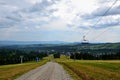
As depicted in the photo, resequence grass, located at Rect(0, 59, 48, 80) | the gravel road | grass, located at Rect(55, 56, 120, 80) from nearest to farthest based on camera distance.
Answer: grass, located at Rect(55, 56, 120, 80) < the gravel road < grass, located at Rect(0, 59, 48, 80)

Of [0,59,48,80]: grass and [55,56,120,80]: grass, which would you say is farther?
[0,59,48,80]: grass

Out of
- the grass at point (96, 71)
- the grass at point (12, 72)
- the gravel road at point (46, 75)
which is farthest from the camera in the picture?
the grass at point (12, 72)

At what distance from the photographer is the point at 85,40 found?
170 feet

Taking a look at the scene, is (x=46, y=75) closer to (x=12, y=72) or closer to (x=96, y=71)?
(x=96, y=71)

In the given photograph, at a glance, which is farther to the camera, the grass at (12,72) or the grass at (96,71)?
the grass at (12,72)

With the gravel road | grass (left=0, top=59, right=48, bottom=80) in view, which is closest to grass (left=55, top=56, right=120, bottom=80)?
the gravel road

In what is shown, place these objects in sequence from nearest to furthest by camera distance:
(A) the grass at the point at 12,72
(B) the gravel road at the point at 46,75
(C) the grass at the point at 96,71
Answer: (C) the grass at the point at 96,71 < (B) the gravel road at the point at 46,75 < (A) the grass at the point at 12,72

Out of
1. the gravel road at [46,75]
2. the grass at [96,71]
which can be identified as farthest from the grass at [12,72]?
the grass at [96,71]

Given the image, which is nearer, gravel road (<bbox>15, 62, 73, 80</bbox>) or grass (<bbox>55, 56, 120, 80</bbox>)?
grass (<bbox>55, 56, 120, 80</bbox>)

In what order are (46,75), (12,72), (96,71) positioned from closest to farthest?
(46,75)
(96,71)
(12,72)

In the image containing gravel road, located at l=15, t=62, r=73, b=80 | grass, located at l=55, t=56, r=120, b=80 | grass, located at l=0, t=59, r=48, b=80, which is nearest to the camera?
grass, located at l=55, t=56, r=120, b=80

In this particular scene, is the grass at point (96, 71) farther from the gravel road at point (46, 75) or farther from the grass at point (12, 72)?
the grass at point (12, 72)

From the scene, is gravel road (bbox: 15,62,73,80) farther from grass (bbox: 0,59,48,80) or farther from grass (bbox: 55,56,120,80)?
grass (bbox: 55,56,120,80)

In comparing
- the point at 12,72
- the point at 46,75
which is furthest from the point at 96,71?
the point at 12,72
